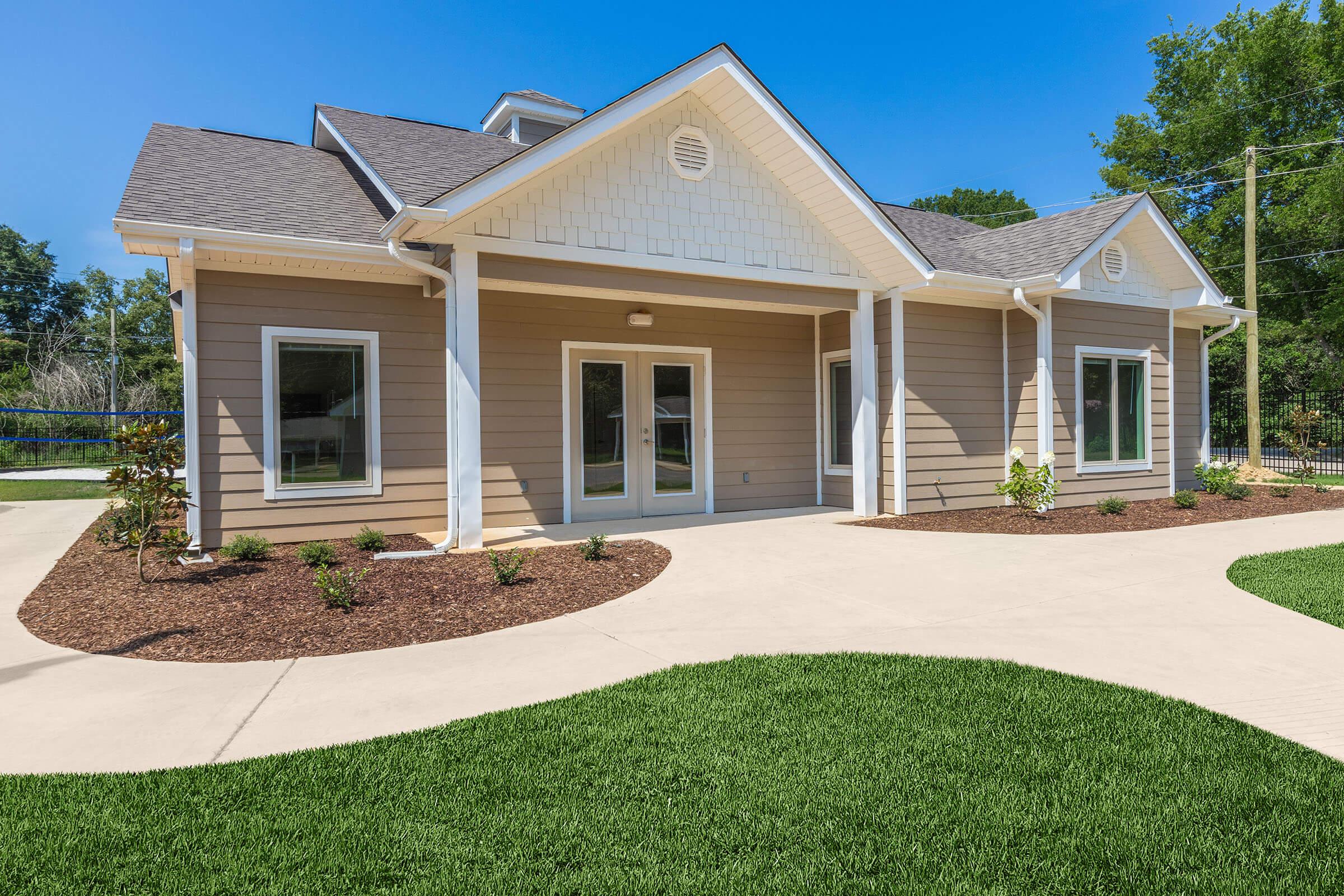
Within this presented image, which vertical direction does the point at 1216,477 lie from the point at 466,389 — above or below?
below

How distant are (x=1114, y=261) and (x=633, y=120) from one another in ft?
24.7

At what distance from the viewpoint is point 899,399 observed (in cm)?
988

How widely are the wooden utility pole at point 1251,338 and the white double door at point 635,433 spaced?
455 inches

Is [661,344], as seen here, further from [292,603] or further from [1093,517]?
[1093,517]

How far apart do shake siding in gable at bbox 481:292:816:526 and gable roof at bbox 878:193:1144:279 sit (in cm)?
216

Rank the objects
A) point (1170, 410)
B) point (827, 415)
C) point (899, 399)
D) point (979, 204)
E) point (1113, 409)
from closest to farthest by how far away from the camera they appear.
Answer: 1. point (899, 399)
2. point (827, 415)
3. point (1113, 409)
4. point (1170, 410)
5. point (979, 204)

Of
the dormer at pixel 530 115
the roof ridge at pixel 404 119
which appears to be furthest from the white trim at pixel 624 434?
the dormer at pixel 530 115

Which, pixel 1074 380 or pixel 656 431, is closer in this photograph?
pixel 656 431

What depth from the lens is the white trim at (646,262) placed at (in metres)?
7.47

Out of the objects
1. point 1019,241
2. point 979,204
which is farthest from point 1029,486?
point 979,204

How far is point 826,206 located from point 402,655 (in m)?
7.02

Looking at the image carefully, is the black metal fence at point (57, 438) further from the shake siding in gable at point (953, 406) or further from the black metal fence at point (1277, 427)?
the black metal fence at point (1277, 427)

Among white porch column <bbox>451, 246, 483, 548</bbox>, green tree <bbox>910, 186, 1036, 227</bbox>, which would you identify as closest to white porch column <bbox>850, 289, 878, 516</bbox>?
white porch column <bbox>451, 246, 483, 548</bbox>

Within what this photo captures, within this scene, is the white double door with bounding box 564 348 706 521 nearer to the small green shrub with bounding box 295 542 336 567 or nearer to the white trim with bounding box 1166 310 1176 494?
the small green shrub with bounding box 295 542 336 567
